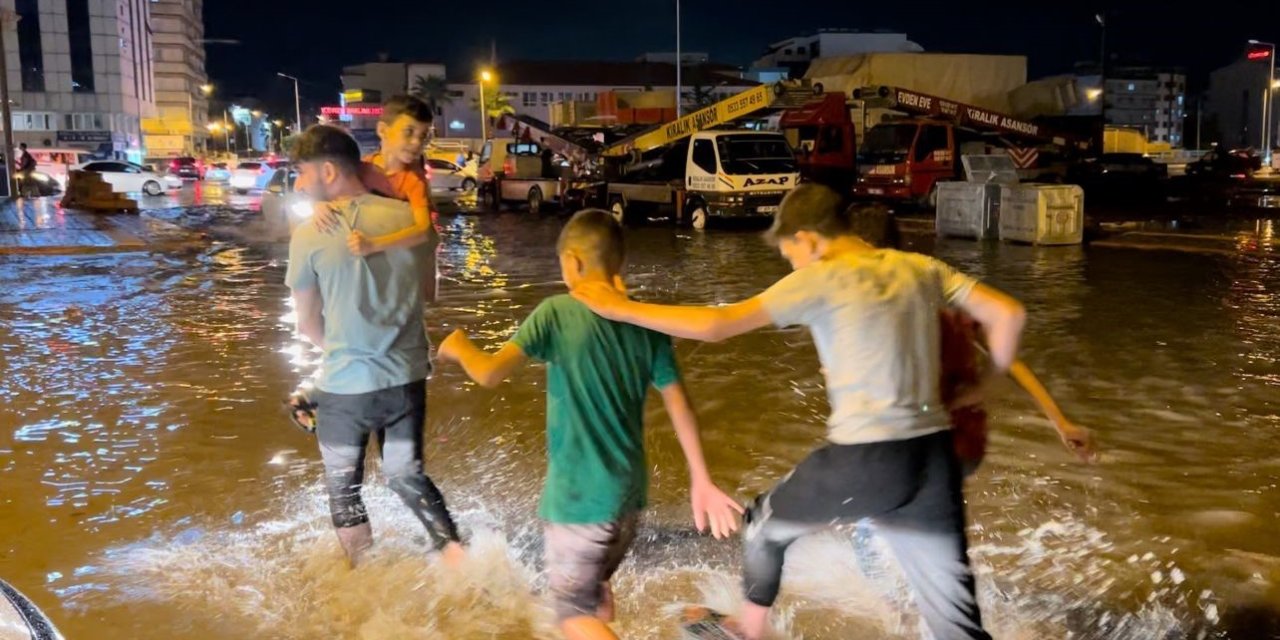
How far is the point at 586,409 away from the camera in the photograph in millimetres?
3145

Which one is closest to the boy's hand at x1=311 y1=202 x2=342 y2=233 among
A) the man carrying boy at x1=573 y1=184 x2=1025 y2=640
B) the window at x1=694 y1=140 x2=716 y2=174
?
the man carrying boy at x1=573 y1=184 x2=1025 y2=640

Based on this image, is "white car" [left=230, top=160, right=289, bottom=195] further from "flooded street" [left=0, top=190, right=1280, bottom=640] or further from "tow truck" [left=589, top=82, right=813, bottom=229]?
"flooded street" [left=0, top=190, right=1280, bottom=640]

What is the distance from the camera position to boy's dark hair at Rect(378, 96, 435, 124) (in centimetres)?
418

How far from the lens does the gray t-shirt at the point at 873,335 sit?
3.03 m

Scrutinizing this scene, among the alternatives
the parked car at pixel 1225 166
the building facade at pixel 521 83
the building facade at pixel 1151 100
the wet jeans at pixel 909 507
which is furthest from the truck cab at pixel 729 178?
the building facade at pixel 1151 100

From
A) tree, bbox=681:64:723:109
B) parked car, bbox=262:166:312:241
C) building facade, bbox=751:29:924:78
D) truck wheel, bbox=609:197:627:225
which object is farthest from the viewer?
building facade, bbox=751:29:924:78

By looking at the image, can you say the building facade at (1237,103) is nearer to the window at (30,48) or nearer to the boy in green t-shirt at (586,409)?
the window at (30,48)

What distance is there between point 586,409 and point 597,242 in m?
0.47

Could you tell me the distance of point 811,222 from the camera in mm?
3164

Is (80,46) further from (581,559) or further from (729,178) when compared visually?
(581,559)

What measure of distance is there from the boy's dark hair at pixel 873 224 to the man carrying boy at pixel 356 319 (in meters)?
Answer: 1.67

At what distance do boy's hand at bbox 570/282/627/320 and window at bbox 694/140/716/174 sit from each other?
751 inches

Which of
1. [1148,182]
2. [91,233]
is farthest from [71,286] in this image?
[1148,182]

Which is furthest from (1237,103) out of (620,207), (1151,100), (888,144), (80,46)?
(620,207)
